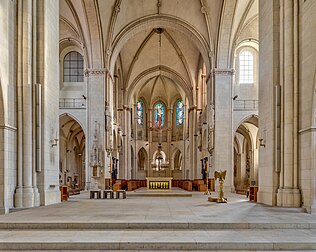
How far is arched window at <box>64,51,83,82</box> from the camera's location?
28516mm

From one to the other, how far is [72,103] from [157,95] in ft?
68.0

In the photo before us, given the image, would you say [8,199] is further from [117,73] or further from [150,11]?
[117,73]

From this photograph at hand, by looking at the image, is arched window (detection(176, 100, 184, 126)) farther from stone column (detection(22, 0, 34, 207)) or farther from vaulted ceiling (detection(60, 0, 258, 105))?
stone column (detection(22, 0, 34, 207))

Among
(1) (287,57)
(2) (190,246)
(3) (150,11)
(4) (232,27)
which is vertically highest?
(3) (150,11)

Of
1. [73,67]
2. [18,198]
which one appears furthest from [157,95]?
[18,198]

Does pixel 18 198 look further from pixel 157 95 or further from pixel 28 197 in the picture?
pixel 157 95

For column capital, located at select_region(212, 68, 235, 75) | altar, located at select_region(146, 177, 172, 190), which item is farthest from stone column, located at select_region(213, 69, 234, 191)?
altar, located at select_region(146, 177, 172, 190)

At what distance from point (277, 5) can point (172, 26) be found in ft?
47.3

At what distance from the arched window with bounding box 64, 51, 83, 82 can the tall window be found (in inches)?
489

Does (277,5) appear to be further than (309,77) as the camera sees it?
Yes

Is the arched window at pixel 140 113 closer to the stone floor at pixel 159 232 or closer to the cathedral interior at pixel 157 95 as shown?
the cathedral interior at pixel 157 95

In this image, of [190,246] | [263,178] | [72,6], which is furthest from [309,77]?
[72,6]

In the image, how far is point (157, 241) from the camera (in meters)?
6.83

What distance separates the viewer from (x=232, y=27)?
77.5ft
